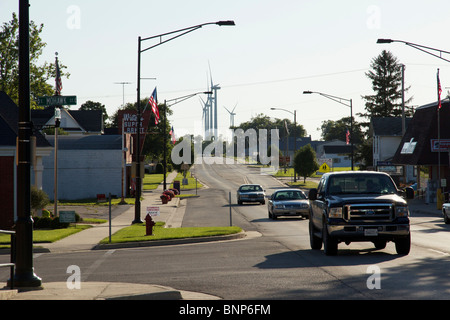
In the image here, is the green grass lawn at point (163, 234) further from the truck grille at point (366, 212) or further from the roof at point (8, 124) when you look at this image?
the truck grille at point (366, 212)

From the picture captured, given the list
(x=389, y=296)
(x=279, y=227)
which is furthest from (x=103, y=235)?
(x=389, y=296)

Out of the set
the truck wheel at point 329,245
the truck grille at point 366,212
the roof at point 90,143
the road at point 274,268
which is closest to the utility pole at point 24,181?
the road at point 274,268

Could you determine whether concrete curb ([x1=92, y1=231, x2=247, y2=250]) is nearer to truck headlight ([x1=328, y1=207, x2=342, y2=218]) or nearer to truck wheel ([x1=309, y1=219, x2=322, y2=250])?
truck wheel ([x1=309, y1=219, x2=322, y2=250])

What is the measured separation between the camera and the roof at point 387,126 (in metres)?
85.5

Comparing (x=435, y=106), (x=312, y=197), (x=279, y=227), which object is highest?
(x=435, y=106)

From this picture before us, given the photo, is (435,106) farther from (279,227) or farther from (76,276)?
(76,276)

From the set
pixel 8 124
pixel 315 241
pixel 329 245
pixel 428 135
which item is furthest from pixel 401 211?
pixel 428 135

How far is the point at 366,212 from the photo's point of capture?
1725cm

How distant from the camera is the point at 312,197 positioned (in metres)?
19.2

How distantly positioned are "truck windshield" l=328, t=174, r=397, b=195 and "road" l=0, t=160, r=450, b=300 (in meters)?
1.65

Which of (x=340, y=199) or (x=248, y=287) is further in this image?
(x=340, y=199)

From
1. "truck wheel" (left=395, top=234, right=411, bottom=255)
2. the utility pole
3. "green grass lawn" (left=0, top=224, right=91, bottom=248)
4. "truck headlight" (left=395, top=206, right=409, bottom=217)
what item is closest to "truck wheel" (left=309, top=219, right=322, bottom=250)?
"truck wheel" (left=395, top=234, right=411, bottom=255)

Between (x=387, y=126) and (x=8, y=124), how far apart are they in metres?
62.4

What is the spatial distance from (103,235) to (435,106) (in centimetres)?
3774
